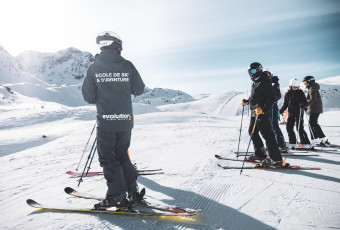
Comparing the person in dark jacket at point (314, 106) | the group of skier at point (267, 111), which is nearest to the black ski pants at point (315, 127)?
the person in dark jacket at point (314, 106)

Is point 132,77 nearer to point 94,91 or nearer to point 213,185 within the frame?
point 94,91

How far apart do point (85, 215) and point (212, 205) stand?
1714 millimetres

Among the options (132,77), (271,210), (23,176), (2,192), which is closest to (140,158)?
(23,176)

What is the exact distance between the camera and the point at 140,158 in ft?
21.8

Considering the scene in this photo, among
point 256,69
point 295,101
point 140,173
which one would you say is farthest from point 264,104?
point 295,101

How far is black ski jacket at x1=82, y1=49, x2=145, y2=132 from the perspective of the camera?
10.6 feet

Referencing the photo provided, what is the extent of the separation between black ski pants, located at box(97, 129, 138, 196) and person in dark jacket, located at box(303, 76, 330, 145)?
7.34 meters

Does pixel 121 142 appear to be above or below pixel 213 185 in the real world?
above

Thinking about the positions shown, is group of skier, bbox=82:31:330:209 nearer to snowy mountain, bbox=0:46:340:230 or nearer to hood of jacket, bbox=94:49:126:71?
hood of jacket, bbox=94:49:126:71

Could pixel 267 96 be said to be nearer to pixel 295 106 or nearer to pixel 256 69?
pixel 256 69

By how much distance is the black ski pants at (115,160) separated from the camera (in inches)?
125

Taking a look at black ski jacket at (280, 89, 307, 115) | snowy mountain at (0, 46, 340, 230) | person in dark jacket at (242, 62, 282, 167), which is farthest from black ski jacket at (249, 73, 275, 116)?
black ski jacket at (280, 89, 307, 115)

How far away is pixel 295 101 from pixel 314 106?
1.24 m

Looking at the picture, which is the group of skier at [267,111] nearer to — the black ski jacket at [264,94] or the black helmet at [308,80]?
the black ski jacket at [264,94]
